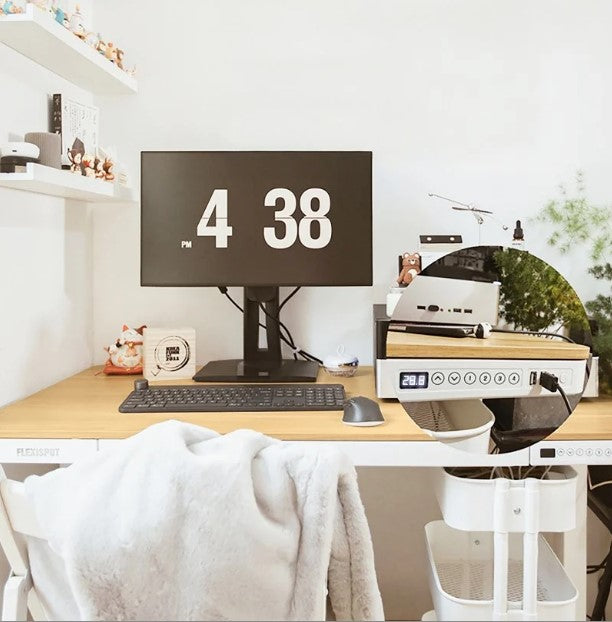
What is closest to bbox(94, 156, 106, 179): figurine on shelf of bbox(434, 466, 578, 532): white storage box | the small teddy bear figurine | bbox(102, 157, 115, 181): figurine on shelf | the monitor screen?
bbox(102, 157, 115, 181): figurine on shelf

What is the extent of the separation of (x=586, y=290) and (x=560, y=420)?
739 mm

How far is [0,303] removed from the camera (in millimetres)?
1688

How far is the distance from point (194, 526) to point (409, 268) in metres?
1.23

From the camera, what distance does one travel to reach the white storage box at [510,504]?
151cm

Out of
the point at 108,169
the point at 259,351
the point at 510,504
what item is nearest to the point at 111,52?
the point at 108,169

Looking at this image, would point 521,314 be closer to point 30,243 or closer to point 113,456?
point 113,456

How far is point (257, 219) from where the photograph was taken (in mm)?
1991

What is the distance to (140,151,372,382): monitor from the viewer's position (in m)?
1.98

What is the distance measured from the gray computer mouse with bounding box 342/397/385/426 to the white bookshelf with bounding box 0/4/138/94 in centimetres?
104

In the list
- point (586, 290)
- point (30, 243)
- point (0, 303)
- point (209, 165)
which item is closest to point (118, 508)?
point (0, 303)

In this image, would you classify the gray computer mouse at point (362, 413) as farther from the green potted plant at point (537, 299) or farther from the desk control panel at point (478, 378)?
the green potted plant at point (537, 299)

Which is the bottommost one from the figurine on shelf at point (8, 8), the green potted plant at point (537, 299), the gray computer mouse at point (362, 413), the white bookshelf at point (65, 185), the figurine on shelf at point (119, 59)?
the gray computer mouse at point (362, 413)

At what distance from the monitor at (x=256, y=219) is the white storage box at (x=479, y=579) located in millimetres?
624

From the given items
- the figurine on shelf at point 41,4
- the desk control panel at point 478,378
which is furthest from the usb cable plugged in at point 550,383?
the figurine on shelf at point 41,4
